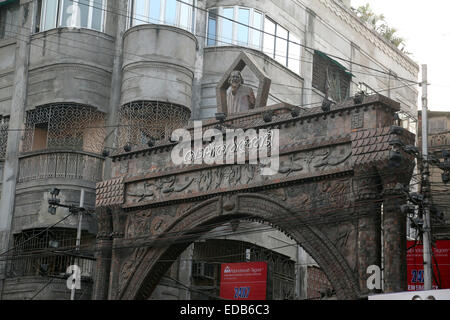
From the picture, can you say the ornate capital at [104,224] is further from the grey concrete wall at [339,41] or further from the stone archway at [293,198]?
the grey concrete wall at [339,41]

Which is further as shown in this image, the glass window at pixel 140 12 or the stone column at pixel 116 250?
the glass window at pixel 140 12

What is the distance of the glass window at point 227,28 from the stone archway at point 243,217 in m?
11.0

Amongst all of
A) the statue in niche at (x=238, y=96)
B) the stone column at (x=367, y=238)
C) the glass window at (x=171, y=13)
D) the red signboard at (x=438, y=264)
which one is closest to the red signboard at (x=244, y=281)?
the red signboard at (x=438, y=264)

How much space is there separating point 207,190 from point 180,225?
4.63ft

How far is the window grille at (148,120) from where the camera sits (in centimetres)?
3247

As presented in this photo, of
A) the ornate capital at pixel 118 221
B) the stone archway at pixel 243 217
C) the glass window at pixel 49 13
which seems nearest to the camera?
the stone archway at pixel 243 217

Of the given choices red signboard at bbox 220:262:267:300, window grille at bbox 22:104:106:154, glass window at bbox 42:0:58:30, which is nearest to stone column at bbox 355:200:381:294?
red signboard at bbox 220:262:267:300

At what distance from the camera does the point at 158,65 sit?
32594mm

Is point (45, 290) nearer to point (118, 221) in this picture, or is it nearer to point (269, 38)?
point (118, 221)

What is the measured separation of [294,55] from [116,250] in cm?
1441

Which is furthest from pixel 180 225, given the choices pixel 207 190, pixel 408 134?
pixel 408 134

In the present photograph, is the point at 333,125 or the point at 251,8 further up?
the point at 251,8
